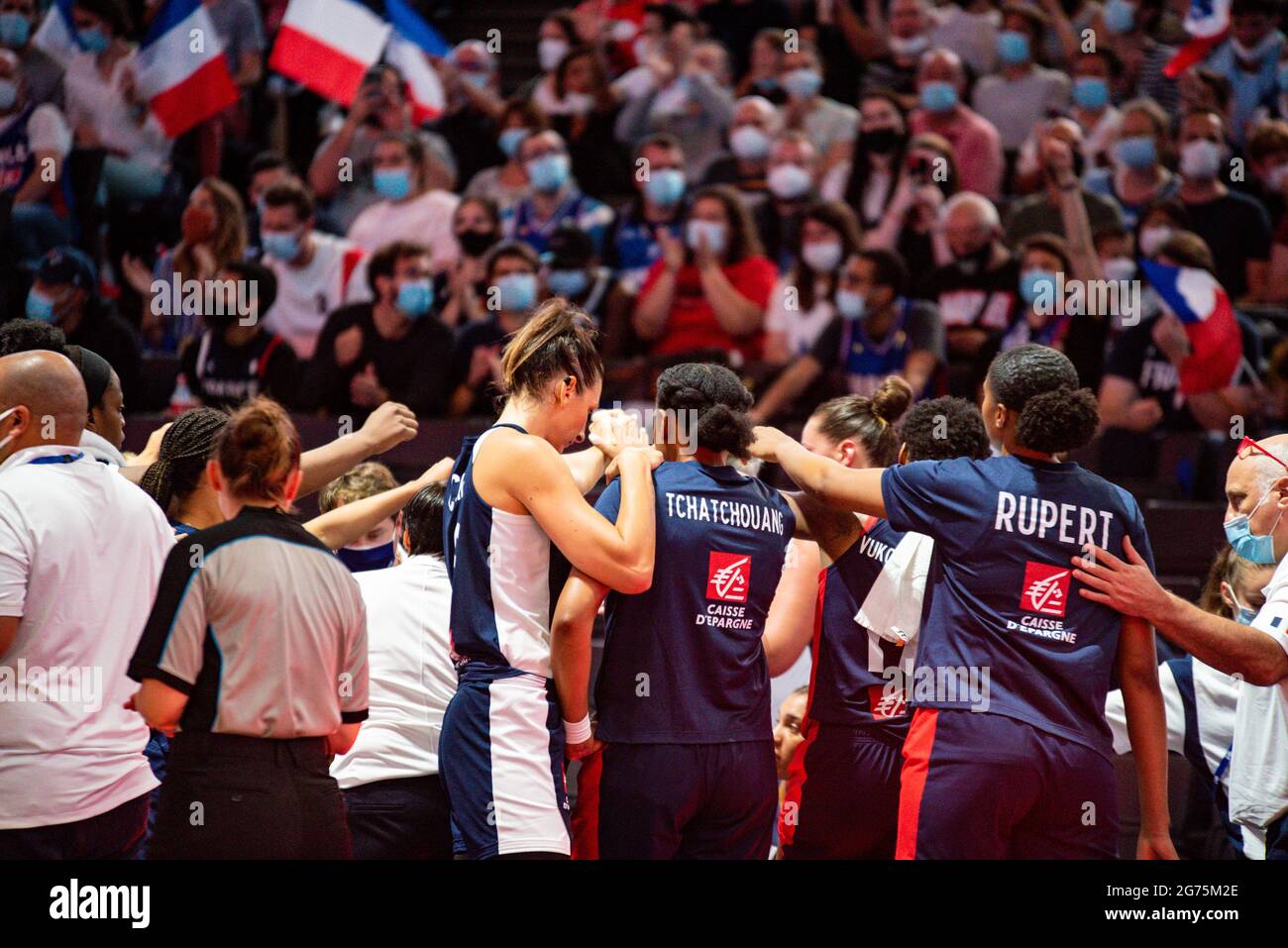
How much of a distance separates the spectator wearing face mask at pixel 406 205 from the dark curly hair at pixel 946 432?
14.7 feet

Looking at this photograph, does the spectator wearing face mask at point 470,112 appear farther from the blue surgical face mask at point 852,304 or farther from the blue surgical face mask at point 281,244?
the blue surgical face mask at point 852,304

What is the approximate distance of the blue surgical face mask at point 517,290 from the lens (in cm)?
686

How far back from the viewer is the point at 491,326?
6.98 metres

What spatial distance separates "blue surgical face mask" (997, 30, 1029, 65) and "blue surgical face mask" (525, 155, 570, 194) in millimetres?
2687

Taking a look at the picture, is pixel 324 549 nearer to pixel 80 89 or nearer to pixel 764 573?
pixel 764 573

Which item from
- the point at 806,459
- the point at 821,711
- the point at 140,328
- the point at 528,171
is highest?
the point at 528,171

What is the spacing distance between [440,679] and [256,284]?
12.0ft

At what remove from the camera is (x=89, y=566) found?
3.09 metres

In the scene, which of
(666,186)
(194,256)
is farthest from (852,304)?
(194,256)

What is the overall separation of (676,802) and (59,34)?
287 inches

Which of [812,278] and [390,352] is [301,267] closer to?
[390,352]

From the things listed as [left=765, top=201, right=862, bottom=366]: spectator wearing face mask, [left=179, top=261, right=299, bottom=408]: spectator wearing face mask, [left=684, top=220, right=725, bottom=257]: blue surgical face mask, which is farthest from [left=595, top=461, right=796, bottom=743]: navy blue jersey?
[left=684, top=220, right=725, bottom=257]: blue surgical face mask

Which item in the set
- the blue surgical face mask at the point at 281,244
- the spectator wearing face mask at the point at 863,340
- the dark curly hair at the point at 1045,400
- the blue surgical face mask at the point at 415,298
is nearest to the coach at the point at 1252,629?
the dark curly hair at the point at 1045,400
